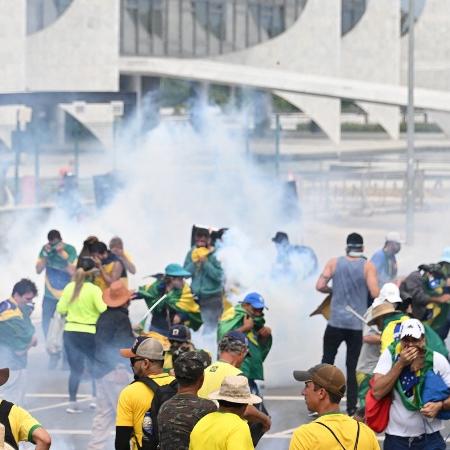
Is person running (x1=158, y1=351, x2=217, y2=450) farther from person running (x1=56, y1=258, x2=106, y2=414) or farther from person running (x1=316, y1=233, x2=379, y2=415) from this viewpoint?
person running (x1=316, y1=233, x2=379, y2=415)

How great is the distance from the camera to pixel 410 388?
25.4 ft

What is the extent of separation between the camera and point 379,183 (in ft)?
124

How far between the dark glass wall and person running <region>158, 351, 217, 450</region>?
54448 mm

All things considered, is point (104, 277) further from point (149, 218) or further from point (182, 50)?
point (182, 50)

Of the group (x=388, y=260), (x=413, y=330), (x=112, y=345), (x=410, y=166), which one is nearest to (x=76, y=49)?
(x=410, y=166)

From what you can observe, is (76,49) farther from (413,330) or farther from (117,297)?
(413,330)

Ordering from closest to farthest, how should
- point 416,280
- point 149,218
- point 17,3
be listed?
point 416,280, point 149,218, point 17,3

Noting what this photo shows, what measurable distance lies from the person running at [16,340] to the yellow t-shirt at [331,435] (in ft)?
17.5

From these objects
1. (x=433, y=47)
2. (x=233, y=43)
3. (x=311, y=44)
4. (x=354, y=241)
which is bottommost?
(x=354, y=241)

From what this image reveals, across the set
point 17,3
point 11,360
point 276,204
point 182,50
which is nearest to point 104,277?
point 11,360

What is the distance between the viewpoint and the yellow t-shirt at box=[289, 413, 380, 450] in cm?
627

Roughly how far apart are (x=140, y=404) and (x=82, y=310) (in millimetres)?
4621

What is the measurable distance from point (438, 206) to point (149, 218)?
10.9 m

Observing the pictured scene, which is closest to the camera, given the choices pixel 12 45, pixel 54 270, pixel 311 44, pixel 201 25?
pixel 54 270
